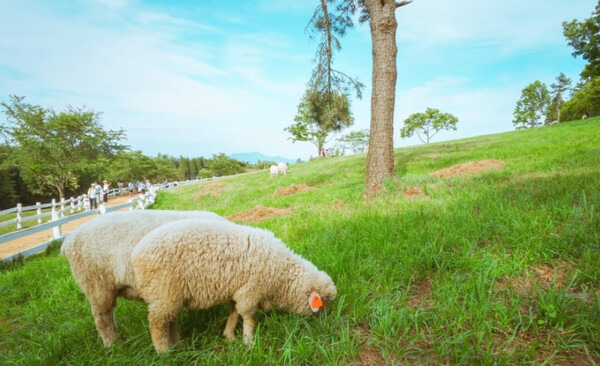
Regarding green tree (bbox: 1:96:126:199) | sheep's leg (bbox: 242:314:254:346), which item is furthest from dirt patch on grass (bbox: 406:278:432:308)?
green tree (bbox: 1:96:126:199)

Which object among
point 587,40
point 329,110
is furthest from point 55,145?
point 587,40

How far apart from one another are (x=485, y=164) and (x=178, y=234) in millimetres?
9346

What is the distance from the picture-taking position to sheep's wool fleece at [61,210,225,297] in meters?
2.04

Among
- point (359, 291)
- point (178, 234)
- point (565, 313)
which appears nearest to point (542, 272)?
point (565, 313)

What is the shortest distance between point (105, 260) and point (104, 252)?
63mm

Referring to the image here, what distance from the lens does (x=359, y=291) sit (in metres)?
2.39

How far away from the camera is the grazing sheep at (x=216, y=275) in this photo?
6.10 ft

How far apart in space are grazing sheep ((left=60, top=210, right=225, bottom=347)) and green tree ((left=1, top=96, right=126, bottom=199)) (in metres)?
40.2

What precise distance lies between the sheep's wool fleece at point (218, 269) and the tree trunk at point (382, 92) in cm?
470

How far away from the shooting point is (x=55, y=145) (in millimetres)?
31875

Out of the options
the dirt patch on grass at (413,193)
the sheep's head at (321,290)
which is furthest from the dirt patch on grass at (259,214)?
the sheep's head at (321,290)

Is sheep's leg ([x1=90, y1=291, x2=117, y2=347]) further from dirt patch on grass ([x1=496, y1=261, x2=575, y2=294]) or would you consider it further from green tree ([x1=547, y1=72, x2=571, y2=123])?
green tree ([x1=547, y1=72, x2=571, y2=123])

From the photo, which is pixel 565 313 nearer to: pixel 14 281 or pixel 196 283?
pixel 196 283

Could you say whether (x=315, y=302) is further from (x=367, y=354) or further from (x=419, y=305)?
(x=419, y=305)
